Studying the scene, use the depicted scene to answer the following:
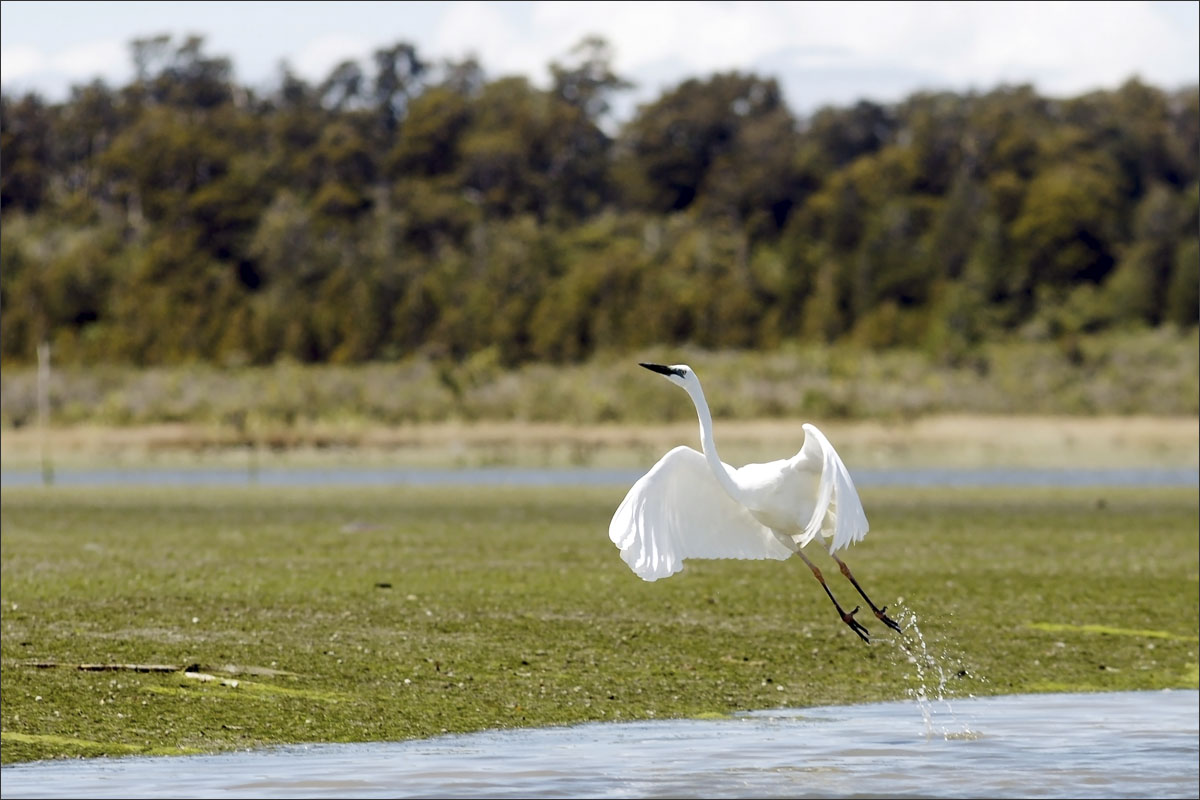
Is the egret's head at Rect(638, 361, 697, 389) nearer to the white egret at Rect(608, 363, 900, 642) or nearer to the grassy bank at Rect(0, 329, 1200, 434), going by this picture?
the white egret at Rect(608, 363, 900, 642)

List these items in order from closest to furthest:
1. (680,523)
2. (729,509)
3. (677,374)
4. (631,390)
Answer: (677,374), (680,523), (729,509), (631,390)

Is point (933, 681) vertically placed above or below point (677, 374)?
below

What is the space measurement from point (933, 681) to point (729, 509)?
4.17 meters

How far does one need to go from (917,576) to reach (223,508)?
17.2m

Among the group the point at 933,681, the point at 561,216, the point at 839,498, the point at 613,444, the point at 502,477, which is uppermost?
the point at 561,216

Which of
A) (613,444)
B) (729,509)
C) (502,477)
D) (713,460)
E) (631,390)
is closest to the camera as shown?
(713,460)

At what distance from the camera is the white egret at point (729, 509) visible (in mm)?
14078

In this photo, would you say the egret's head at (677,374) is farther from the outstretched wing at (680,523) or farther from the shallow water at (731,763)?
the shallow water at (731,763)

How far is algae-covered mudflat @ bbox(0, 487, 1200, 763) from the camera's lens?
1661 centimetres

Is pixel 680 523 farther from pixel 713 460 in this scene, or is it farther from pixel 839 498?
pixel 839 498

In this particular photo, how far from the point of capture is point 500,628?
20766mm

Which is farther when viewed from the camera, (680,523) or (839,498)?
(680,523)

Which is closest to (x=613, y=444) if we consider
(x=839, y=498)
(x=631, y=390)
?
(x=631, y=390)

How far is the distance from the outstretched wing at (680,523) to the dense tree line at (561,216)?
69.9m
